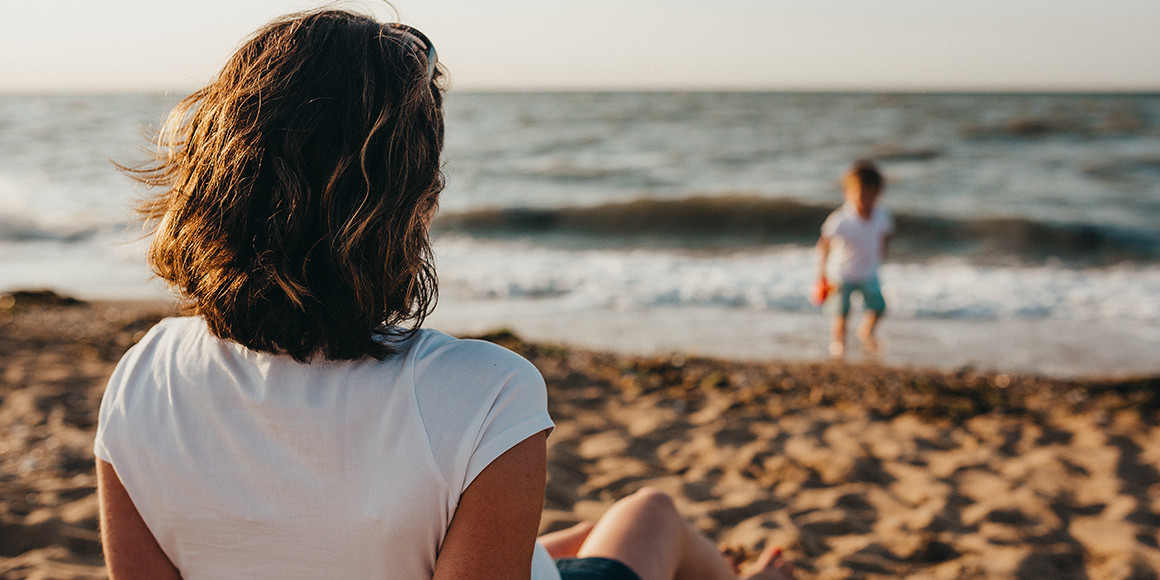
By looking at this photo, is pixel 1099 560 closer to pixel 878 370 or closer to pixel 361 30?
pixel 878 370

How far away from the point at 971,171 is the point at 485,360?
17.8 metres

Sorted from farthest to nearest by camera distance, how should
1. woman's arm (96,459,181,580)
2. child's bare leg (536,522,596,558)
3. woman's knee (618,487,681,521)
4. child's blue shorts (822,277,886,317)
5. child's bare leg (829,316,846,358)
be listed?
child's blue shorts (822,277,886,317) → child's bare leg (829,316,846,358) → child's bare leg (536,522,596,558) → woman's knee (618,487,681,521) → woman's arm (96,459,181,580)

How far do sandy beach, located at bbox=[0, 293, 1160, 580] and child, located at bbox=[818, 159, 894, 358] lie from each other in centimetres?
79

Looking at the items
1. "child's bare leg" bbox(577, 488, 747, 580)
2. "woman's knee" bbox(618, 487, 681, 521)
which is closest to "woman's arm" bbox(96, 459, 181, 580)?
"child's bare leg" bbox(577, 488, 747, 580)

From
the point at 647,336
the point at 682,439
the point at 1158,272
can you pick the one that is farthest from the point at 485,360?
the point at 1158,272

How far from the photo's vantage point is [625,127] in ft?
85.7

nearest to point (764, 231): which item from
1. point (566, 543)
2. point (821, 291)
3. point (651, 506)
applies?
point (821, 291)

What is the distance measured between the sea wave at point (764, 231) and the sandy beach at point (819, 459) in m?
6.06

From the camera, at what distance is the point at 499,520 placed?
1.04 metres

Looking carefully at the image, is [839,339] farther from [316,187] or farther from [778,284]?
[316,187]

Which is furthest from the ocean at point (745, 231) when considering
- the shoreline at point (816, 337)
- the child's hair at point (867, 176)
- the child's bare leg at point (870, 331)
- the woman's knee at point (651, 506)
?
the child's hair at point (867, 176)

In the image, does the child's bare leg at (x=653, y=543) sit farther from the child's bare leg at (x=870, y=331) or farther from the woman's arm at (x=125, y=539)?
the child's bare leg at (x=870, y=331)

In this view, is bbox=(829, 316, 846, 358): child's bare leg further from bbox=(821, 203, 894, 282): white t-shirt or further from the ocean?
bbox=(821, 203, 894, 282): white t-shirt

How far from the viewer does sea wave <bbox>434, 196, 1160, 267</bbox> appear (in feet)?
34.8
